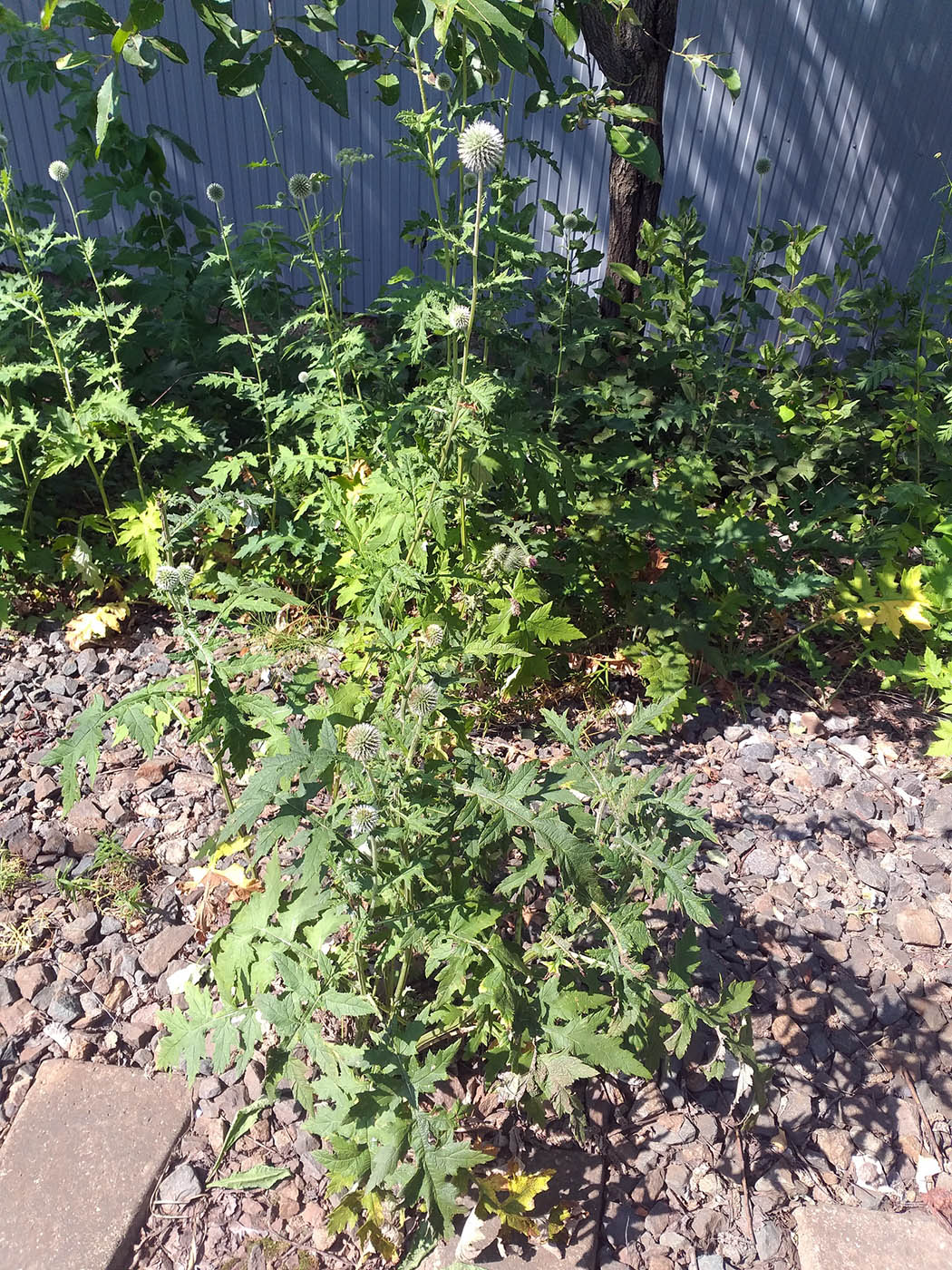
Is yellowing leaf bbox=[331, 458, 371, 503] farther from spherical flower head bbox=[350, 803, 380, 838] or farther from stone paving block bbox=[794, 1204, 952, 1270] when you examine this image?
stone paving block bbox=[794, 1204, 952, 1270]

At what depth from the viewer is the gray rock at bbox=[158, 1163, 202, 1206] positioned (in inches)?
75.9

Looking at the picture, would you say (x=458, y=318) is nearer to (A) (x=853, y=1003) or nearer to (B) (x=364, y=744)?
(B) (x=364, y=744)

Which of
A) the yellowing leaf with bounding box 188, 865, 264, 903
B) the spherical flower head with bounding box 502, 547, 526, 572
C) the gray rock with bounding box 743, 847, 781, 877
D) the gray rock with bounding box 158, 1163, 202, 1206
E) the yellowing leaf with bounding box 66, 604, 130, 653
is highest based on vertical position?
the spherical flower head with bounding box 502, 547, 526, 572

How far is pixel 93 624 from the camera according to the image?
11.1 feet

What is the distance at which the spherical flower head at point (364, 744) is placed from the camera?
71.7 inches

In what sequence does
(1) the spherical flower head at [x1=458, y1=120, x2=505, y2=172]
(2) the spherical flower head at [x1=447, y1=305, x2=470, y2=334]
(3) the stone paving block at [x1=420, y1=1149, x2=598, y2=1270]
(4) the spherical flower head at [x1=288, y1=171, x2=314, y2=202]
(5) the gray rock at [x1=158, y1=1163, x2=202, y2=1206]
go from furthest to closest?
(4) the spherical flower head at [x1=288, y1=171, x2=314, y2=202] < (2) the spherical flower head at [x1=447, y1=305, x2=470, y2=334] < (1) the spherical flower head at [x1=458, y1=120, x2=505, y2=172] < (5) the gray rock at [x1=158, y1=1163, x2=202, y2=1206] < (3) the stone paving block at [x1=420, y1=1149, x2=598, y2=1270]

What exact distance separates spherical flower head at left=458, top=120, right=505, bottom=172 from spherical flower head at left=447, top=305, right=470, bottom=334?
0.40 m

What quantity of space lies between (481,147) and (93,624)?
7.15ft

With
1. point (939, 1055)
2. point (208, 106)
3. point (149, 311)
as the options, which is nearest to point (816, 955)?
point (939, 1055)

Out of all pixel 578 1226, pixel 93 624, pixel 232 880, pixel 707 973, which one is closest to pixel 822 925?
pixel 707 973

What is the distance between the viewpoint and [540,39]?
2541 millimetres

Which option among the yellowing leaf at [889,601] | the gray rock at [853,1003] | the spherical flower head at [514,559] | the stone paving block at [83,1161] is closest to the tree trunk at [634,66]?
the yellowing leaf at [889,601]

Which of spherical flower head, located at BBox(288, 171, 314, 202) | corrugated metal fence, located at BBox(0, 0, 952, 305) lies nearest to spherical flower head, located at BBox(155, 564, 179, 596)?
spherical flower head, located at BBox(288, 171, 314, 202)

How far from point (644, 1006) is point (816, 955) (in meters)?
0.90
